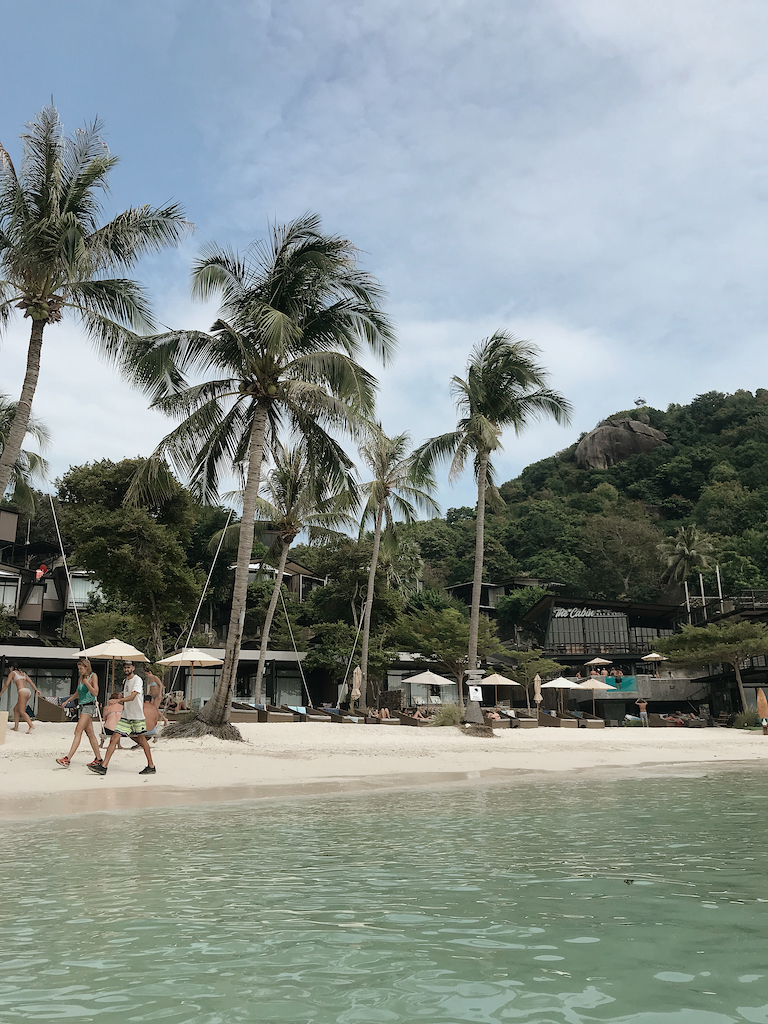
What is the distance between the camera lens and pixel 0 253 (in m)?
15.9

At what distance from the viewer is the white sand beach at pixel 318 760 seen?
10078 millimetres

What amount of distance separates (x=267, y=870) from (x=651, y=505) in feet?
232

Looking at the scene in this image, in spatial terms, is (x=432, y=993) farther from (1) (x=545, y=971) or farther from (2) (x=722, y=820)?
(2) (x=722, y=820)

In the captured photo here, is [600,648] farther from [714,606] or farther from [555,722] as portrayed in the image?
[555,722]

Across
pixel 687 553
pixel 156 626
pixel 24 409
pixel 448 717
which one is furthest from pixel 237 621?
pixel 687 553

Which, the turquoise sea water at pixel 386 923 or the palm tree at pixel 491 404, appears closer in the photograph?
the turquoise sea water at pixel 386 923

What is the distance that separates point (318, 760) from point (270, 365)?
8.74 metres

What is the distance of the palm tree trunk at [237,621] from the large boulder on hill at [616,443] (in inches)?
2748

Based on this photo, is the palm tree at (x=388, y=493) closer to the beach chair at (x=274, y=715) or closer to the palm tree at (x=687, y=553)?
the beach chair at (x=274, y=715)

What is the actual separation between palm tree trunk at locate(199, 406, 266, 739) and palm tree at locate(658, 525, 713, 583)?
1719 inches

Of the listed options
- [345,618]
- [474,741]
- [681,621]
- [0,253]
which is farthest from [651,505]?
[0,253]

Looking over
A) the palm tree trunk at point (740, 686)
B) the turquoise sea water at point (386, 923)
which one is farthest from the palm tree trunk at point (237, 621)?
the palm tree trunk at point (740, 686)

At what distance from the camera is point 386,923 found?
3.86m

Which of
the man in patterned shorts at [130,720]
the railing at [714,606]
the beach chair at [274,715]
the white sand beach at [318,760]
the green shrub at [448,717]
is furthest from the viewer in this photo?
the railing at [714,606]
